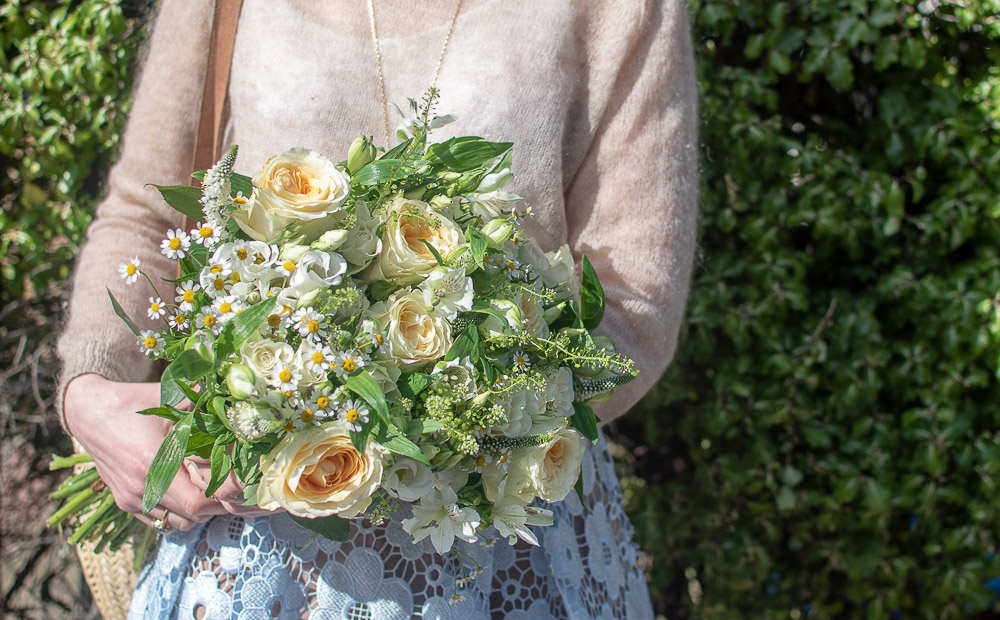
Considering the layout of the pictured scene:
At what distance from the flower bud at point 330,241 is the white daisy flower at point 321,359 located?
13 centimetres

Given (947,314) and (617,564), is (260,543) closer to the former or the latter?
(617,564)

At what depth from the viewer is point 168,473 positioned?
933mm

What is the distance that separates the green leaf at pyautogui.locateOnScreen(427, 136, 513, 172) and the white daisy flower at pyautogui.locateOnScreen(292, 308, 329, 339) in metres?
0.28

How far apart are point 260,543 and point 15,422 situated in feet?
5.89

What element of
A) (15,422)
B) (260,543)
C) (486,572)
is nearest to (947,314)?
(486,572)

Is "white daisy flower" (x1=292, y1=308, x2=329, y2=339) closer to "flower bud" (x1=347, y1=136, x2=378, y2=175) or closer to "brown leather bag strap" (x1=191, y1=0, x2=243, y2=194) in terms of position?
"flower bud" (x1=347, y1=136, x2=378, y2=175)

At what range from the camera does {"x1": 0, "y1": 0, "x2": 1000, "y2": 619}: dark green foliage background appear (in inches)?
81.8

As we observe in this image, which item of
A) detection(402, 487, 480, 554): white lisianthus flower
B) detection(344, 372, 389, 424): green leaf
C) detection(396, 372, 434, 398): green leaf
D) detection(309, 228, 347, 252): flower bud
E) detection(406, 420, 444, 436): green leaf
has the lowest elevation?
detection(402, 487, 480, 554): white lisianthus flower

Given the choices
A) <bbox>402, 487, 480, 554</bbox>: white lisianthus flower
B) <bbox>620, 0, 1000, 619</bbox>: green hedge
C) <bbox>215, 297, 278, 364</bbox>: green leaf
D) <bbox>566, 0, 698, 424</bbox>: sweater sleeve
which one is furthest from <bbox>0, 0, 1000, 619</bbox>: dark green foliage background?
<bbox>215, 297, 278, 364</bbox>: green leaf

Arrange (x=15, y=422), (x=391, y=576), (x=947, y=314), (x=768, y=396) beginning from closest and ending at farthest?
(x=391, y=576)
(x=947, y=314)
(x=768, y=396)
(x=15, y=422)

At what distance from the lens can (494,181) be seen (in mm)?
1011

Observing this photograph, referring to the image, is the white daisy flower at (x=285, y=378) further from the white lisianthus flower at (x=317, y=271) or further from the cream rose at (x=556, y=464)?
the cream rose at (x=556, y=464)

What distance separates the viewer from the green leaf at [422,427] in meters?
0.88

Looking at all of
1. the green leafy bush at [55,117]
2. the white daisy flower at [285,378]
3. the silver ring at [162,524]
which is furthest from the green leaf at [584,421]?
the green leafy bush at [55,117]
